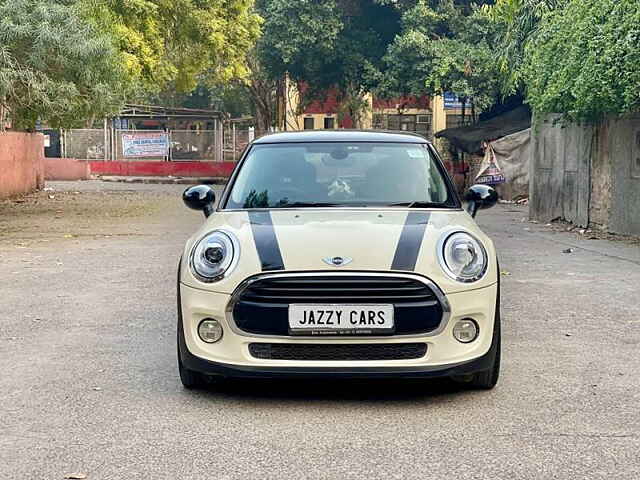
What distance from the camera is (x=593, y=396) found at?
5.70m

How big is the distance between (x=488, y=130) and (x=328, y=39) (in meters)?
7.04

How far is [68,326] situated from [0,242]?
7736mm

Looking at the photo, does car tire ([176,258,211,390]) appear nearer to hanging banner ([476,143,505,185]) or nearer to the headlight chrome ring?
the headlight chrome ring

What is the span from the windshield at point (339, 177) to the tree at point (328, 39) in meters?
27.0

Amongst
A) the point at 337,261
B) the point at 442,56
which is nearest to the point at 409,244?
the point at 337,261

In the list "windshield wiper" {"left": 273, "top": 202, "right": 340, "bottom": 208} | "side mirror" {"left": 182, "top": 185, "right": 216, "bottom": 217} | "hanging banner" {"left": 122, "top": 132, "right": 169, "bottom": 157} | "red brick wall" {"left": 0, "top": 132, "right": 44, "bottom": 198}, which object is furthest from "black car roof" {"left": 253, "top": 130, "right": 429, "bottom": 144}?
"hanging banner" {"left": 122, "top": 132, "right": 169, "bottom": 157}

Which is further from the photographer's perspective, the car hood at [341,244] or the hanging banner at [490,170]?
the hanging banner at [490,170]

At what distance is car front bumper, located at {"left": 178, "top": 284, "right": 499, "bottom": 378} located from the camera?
17.2 feet

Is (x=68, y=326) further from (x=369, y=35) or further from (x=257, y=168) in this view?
(x=369, y=35)

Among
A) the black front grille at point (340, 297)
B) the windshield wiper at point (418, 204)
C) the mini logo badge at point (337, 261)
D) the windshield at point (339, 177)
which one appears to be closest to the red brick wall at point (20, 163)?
the windshield at point (339, 177)

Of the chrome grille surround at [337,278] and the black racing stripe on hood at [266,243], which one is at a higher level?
the black racing stripe on hood at [266,243]

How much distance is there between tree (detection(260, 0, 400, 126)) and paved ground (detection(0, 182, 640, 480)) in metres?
24.7

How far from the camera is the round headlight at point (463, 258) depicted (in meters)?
5.39

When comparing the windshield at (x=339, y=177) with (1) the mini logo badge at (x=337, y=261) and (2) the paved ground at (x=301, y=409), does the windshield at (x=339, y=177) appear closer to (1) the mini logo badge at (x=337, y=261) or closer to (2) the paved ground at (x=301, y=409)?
(1) the mini logo badge at (x=337, y=261)
